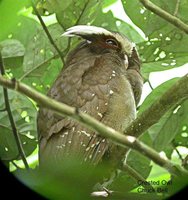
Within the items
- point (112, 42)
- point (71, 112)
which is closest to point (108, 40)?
point (112, 42)

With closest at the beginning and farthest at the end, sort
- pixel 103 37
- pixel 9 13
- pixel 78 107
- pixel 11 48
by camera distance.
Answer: pixel 9 13
pixel 11 48
pixel 78 107
pixel 103 37

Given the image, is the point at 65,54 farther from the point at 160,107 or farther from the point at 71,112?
the point at 71,112

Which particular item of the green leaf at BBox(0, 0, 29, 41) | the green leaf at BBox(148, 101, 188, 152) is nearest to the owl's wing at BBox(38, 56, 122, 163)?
the green leaf at BBox(148, 101, 188, 152)

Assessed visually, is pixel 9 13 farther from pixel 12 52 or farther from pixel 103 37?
pixel 103 37

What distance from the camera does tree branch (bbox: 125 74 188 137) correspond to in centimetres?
117

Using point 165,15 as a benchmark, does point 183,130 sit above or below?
below

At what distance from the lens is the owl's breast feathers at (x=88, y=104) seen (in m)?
1.27

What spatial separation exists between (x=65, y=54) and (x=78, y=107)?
0.14 m

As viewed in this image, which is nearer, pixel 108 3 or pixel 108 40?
pixel 108 3

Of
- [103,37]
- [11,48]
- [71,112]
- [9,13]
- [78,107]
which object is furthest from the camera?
[103,37]

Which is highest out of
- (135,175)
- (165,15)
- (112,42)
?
(165,15)

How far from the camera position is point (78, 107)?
4.29 feet

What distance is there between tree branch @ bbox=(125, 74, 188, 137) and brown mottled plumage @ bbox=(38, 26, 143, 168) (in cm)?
9

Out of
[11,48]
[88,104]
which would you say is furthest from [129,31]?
[11,48]
